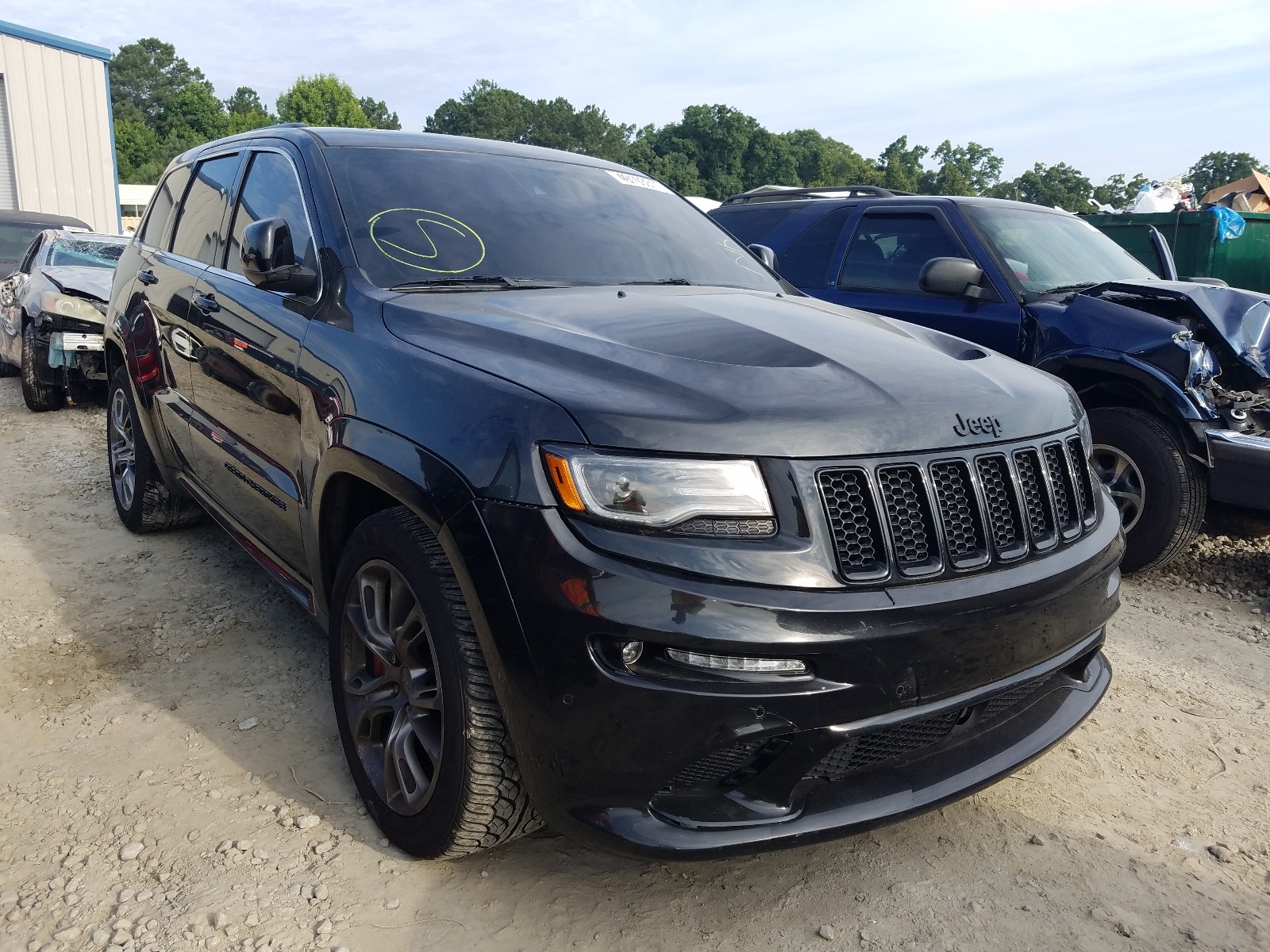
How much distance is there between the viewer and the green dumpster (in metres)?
12.2

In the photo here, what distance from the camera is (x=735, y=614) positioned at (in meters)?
1.80

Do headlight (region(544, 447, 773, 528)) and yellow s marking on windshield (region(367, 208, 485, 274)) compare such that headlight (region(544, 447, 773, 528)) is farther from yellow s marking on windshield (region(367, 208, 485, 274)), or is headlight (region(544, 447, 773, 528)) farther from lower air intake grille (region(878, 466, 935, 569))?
yellow s marking on windshield (region(367, 208, 485, 274))

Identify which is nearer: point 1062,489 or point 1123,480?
point 1062,489

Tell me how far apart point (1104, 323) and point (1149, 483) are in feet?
2.57

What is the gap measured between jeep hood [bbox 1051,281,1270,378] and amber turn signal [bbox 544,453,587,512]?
3.55m

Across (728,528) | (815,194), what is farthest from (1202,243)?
(728,528)

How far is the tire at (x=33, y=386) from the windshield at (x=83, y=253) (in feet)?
3.38

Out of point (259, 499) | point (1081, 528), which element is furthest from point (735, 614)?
point (259, 499)

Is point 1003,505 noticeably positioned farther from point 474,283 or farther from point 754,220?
point 754,220

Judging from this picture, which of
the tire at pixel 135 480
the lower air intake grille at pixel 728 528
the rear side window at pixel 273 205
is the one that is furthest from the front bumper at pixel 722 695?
the tire at pixel 135 480

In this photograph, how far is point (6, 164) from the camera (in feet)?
67.0

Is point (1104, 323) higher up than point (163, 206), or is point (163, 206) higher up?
point (163, 206)

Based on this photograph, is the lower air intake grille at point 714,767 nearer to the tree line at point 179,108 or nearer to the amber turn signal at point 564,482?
the amber turn signal at point 564,482

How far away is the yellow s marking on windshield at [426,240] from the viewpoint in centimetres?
282
